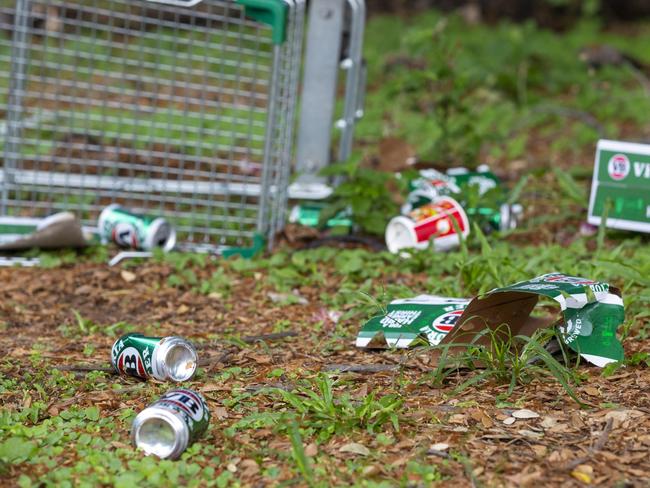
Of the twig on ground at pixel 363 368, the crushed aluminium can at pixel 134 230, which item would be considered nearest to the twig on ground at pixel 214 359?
the twig on ground at pixel 363 368

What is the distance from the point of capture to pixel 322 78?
485 cm

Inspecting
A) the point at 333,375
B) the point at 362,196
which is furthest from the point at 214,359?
the point at 362,196

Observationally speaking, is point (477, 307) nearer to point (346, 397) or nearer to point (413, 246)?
point (346, 397)

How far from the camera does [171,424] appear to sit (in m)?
2.43

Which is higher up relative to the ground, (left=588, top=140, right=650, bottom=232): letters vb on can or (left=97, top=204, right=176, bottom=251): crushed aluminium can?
(left=588, top=140, right=650, bottom=232): letters vb on can

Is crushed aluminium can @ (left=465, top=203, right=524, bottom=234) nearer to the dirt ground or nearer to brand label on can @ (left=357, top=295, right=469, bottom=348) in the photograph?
the dirt ground

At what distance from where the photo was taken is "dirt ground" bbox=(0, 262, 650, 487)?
2395 mm

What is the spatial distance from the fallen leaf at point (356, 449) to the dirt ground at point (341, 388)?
0.01 meters

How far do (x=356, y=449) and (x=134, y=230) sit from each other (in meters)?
2.19

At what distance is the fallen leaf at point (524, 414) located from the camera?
2.65 meters

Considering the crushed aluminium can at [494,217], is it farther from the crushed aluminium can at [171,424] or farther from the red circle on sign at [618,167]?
the crushed aluminium can at [171,424]

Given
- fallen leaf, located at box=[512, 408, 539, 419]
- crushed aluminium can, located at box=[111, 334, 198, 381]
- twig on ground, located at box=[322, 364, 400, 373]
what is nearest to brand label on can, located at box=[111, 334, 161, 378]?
crushed aluminium can, located at box=[111, 334, 198, 381]

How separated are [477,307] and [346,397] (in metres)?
0.53

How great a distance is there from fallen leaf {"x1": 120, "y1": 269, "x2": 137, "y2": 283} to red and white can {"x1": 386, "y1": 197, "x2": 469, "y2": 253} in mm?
1095
